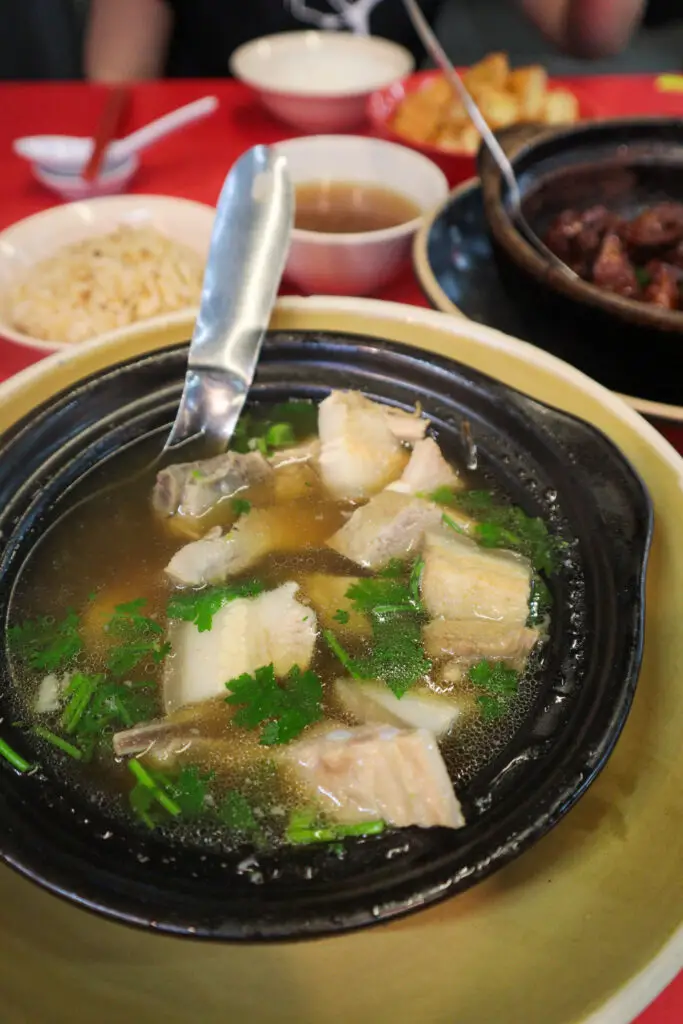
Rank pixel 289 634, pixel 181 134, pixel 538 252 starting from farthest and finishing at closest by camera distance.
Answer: pixel 181 134 → pixel 538 252 → pixel 289 634

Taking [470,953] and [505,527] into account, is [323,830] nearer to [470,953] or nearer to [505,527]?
[470,953]

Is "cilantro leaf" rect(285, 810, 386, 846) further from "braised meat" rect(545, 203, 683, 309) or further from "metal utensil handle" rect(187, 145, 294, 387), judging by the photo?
"braised meat" rect(545, 203, 683, 309)

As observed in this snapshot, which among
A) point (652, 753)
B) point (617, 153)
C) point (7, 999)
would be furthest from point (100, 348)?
point (617, 153)

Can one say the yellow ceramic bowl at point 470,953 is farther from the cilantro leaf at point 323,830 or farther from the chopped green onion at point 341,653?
the chopped green onion at point 341,653

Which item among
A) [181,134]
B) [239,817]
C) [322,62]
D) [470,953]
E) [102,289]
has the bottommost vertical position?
[470,953]

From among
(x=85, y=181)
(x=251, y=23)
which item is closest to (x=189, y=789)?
(x=85, y=181)

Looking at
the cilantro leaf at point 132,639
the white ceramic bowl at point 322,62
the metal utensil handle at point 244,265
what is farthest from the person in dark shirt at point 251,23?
the cilantro leaf at point 132,639
